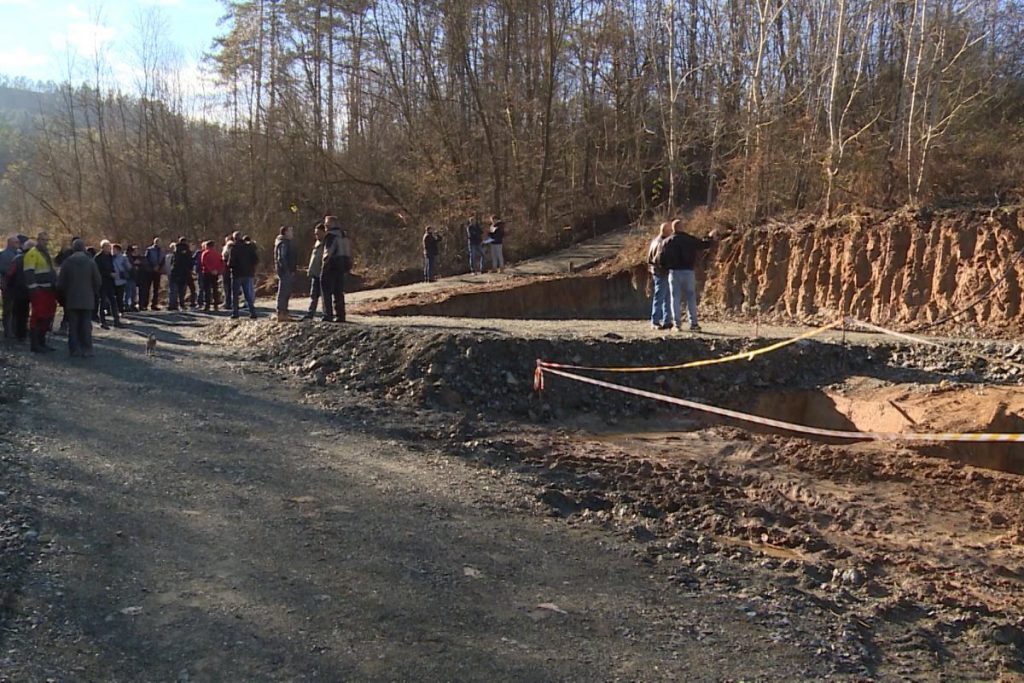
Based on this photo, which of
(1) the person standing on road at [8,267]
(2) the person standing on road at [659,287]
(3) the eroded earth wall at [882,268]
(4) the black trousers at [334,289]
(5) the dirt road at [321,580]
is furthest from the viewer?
(3) the eroded earth wall at [882,268]

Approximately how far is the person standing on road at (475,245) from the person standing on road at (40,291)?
13.9 m

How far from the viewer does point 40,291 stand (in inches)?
486

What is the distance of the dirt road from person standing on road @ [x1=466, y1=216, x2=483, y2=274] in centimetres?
1705

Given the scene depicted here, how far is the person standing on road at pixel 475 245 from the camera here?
2514 centimetres

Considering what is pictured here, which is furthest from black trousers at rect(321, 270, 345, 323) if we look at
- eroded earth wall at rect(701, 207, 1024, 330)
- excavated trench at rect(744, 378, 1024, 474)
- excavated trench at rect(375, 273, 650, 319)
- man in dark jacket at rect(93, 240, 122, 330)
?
eroded earth wall at rect(701, 207, 1024, 330)

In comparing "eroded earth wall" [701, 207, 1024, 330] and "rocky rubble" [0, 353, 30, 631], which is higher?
"eroded earth wall" [701, 207, 1024, 330]

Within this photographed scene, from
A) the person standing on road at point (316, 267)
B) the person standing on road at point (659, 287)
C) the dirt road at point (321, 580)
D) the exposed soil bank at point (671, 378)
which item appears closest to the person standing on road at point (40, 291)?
the exposed soil bank at point (671, 378)

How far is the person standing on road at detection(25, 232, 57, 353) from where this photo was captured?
12.2m

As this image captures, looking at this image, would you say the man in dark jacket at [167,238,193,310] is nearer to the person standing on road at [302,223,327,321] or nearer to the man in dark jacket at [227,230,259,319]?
the man in dark jacket at [227,230,259,319]

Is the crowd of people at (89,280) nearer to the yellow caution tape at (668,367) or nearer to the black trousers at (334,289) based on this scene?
the black trousers at (334,289)

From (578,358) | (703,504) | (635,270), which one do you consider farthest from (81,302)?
(635,270)

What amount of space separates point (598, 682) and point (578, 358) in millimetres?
8303

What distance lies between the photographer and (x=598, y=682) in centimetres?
431

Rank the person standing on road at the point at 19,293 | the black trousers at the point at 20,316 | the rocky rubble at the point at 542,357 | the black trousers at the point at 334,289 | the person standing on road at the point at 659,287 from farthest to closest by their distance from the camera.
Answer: the person standing on road at the point at 659,287 → the black trousers at the point at 334,289 → the black trousers at the point at 20,316 → the person standing on road at the point at 19,293 → the rocky rubble at the point at 542,357
